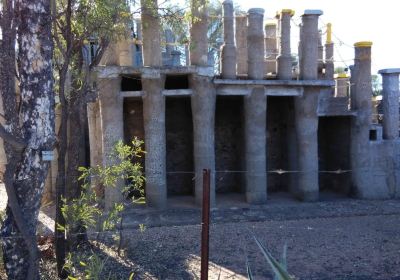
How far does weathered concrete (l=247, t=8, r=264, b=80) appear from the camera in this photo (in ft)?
38.2

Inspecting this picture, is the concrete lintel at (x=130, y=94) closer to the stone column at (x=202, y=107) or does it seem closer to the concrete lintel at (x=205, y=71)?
the stone column at (x=202, y=107)

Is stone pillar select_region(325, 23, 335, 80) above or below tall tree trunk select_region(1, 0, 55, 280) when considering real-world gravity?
above

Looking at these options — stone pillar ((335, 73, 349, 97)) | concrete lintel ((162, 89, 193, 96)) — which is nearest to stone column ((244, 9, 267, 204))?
concrete lintel ((162, 89, 193, 96))

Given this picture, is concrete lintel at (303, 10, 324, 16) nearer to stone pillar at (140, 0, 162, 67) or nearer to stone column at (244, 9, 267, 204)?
stone column at (244, 9, 267, 204)

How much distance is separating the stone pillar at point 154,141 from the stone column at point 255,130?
2171 mm

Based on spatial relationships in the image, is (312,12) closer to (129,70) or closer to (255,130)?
(255,130)

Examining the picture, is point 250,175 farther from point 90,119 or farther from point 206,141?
point 90,119

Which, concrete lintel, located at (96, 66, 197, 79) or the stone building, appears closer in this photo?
concrete lintel, located at (96, 66, 197, 79)

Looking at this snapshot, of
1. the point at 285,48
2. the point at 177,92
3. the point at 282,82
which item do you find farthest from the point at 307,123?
the point at 177,92

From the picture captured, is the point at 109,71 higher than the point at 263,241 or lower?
higher

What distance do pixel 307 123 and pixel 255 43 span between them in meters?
2.44

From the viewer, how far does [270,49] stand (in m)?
15.5

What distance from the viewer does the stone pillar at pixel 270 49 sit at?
14.4m

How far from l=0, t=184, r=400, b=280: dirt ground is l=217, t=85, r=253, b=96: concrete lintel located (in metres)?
2.74
